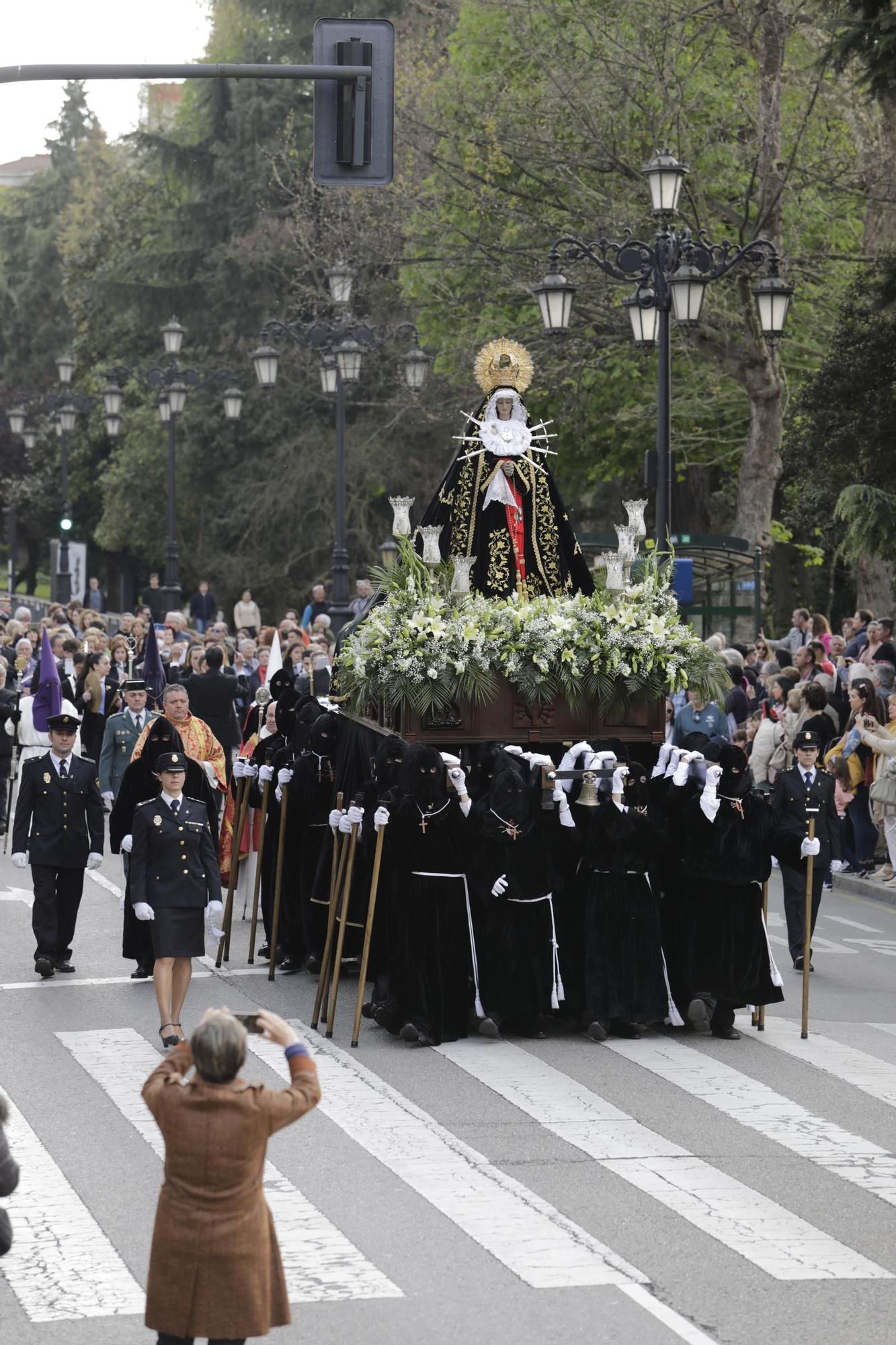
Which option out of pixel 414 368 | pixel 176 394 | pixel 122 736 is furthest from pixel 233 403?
pixel 122 736

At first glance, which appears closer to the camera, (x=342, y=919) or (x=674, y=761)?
(x=342, y=919)

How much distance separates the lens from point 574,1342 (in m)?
7.06

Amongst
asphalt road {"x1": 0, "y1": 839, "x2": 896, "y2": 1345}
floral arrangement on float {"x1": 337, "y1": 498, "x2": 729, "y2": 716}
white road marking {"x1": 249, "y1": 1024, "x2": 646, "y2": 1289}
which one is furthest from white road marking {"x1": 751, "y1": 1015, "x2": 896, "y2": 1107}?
white road marking {"x1": 249, "y1": 1024, "x2": 646, "y2": 1289}

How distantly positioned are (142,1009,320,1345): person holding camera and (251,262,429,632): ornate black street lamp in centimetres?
2558

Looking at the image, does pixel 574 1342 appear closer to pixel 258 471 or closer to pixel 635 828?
pixel 635 828

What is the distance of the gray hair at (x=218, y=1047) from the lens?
5895mm

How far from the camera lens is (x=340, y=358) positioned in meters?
30.9

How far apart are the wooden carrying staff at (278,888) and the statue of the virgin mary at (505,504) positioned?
83.0 inches

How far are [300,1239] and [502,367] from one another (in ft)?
26.2

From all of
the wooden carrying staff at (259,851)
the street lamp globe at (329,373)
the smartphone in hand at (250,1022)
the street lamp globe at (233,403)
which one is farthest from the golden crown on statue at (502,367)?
the street lamp globe at (233,403)

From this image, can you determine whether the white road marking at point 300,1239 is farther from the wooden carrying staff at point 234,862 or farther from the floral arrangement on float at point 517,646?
the wooden carrying staff at point 234,862

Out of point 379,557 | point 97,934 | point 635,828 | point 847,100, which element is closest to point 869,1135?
point 635,828

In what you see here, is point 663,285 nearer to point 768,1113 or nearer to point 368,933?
point 368,933

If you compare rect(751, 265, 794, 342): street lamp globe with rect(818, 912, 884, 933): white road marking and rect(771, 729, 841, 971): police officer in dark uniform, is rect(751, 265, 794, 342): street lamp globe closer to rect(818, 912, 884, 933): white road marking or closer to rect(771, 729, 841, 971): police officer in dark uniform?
rect(818, 912, 884, 933): white road marking
